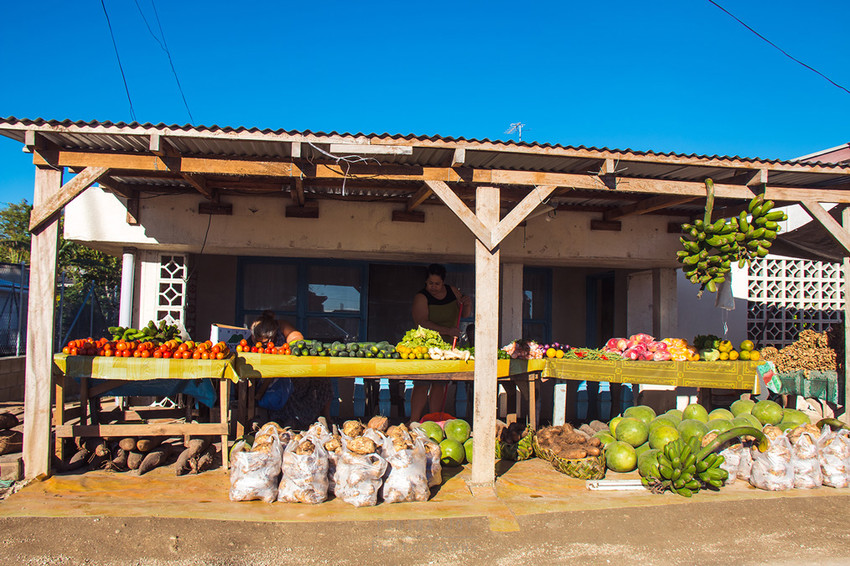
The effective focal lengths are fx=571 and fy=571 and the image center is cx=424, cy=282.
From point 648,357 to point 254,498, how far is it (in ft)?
15.9

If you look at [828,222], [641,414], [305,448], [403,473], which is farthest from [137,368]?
[828,222]

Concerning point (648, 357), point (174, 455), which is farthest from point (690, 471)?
point (174, 455)

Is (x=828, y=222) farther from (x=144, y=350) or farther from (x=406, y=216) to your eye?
(x=144, y=350)

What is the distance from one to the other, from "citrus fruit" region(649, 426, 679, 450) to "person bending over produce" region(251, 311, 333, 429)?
371cm

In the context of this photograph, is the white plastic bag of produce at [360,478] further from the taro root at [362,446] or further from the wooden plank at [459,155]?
the wooden plank at [459,155]

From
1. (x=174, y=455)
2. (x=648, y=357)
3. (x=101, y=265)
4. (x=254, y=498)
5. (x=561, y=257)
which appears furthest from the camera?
Result: (x=101, y=265)

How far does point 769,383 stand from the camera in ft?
23.3

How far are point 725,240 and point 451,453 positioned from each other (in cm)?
358

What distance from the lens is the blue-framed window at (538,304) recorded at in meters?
9.76

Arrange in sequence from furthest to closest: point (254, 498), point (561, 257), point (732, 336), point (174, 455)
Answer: point (732, 336) → point (561, 257) → point (174, 455) → point (254, 498)

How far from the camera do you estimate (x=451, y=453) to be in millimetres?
5875

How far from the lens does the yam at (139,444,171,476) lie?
544cm

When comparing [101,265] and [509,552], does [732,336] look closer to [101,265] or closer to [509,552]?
[509,552]

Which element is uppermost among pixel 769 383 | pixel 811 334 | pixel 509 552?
pixel 811 334
